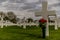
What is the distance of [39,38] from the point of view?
11492 mm

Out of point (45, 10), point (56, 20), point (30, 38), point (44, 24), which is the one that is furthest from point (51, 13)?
point (56, 20)

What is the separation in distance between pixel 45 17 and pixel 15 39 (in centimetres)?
241

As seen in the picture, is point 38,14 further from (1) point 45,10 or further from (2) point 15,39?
(2) point 15,39

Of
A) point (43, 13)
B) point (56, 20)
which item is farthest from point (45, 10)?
point (56, 20)

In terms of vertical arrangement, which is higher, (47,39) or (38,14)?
(38,14)

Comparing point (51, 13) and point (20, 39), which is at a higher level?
point (51, 13)

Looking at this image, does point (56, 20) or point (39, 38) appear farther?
point (56, 20)

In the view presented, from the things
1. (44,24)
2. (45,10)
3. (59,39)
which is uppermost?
(45,10)

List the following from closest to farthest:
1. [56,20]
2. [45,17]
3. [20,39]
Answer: [20,39] → [45,17] → [56,20]

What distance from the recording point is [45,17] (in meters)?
12.2

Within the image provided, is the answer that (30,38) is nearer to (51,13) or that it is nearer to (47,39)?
(47,39)

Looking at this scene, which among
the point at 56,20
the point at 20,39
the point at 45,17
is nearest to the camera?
the point at 20,39

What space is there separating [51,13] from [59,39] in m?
1.76

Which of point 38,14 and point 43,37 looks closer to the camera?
point 43,37
